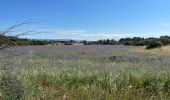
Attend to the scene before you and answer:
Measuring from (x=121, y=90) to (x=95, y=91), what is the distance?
943 millimetres

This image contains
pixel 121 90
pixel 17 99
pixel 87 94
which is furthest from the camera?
pixel 121 90

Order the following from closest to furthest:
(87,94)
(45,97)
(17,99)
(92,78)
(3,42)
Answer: (3,42) < (17,99) < (45,97) < (87,94) < (92,78)

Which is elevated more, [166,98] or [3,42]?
[3,42]

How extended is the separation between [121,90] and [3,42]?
4.94m

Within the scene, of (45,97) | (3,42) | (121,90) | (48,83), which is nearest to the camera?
(3,42)

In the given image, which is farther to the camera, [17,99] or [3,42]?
[17,99]

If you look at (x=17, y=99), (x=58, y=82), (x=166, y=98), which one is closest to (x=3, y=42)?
(x=17, y=99)

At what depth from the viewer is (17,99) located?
6664 mm

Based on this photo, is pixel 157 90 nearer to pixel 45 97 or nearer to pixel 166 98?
pixel 166 98

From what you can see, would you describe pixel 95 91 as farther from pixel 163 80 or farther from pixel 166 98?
pixel 163 80

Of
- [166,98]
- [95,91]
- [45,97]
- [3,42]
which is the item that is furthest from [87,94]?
[3,42]

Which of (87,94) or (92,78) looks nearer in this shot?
(87,94)

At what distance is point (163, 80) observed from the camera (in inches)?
434

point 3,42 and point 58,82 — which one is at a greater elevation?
point 3,42
